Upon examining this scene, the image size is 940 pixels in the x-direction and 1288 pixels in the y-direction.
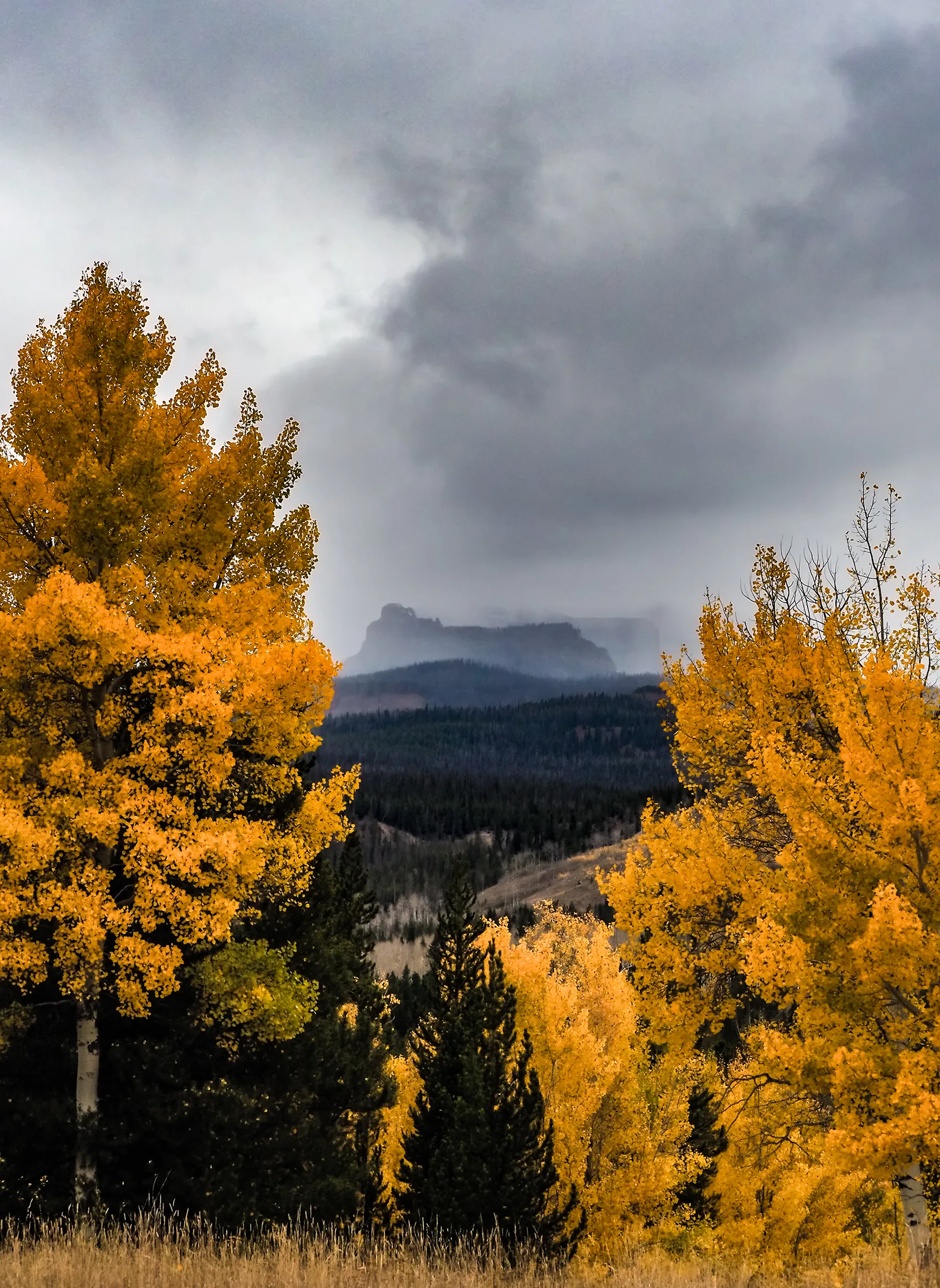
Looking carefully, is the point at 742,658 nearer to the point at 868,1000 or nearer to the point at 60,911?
the point at 868,1000

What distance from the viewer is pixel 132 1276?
6.79m

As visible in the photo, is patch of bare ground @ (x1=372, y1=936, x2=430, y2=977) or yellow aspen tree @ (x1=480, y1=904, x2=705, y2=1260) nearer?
yellow aspen tree @ (x1=480, y1=904, x2=705, y2=1260)

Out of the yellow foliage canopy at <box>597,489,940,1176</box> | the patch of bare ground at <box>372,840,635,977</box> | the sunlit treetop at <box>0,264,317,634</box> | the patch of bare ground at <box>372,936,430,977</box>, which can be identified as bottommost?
the patch of bare ground at <box>372,936,430,977</box>

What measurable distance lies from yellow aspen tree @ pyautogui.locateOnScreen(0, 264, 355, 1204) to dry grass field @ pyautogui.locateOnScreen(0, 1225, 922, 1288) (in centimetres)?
234

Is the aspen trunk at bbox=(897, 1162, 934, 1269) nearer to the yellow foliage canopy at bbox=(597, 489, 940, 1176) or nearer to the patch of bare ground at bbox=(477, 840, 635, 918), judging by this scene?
the yellow foliage canopy at bbox=(597, 489, 940, 1176)

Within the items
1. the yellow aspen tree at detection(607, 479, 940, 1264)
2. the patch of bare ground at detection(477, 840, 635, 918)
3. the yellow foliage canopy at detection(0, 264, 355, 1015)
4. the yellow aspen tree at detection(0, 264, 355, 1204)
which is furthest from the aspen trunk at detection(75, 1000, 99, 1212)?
the patch of bare ground at detection(477, 840, 635, 918)

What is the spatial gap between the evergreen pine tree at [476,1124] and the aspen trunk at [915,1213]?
5.02 metres

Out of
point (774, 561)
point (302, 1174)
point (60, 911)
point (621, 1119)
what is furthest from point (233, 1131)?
point (621, 1119)

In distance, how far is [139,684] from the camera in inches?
390

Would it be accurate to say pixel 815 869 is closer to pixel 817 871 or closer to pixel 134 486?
pixel 817 871

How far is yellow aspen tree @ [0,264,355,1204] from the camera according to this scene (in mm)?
9242

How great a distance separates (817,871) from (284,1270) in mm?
7267

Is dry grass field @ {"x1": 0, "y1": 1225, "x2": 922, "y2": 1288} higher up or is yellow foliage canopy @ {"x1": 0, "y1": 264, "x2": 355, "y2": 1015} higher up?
→ yellow foliage canopy @ {"x1": 0, "y1": 264, "x2": 355, "y2": 1015}

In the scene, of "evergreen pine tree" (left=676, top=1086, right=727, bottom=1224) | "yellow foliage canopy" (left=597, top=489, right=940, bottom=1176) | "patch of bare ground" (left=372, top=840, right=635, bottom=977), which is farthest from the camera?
"patch of bare ground" (left=372, top=840, right=635, bottom=977)
